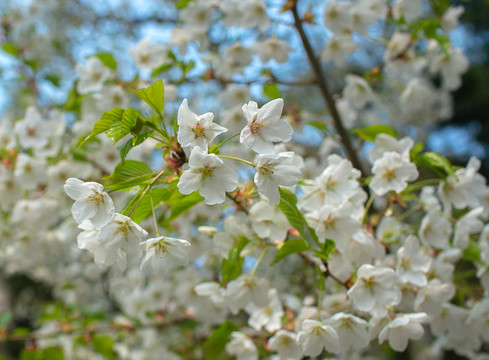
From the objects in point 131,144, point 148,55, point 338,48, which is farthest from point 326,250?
point 148,55

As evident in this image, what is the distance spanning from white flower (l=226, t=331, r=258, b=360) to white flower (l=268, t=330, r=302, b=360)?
0.21m

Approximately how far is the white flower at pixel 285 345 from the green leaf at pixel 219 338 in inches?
11.7

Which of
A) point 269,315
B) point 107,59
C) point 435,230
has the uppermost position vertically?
point 107,59

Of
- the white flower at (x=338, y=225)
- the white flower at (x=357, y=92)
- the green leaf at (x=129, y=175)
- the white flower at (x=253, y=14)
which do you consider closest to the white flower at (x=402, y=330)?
the white flower at (x=338, y=225)

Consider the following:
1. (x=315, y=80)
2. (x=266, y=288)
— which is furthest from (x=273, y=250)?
(x=315, y=80)

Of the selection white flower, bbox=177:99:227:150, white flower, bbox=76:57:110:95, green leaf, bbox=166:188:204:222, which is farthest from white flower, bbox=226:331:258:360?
white flower, bbox=76:57:110:95

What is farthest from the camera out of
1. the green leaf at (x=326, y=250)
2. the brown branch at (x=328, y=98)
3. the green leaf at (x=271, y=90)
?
the brown branch at (x=328, y=98)

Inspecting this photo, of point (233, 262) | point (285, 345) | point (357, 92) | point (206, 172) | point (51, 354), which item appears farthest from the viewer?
point (357, 92)

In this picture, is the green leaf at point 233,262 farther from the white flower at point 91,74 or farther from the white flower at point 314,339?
the white flower at point 91,74

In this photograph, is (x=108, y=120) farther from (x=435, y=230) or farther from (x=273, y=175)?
(x=435, y=230)

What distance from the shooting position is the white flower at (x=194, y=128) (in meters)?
1.08

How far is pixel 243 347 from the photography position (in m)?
1.78

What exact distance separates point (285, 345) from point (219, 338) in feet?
1.18

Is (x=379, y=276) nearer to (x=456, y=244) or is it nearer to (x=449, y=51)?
(x=456, y=244)
